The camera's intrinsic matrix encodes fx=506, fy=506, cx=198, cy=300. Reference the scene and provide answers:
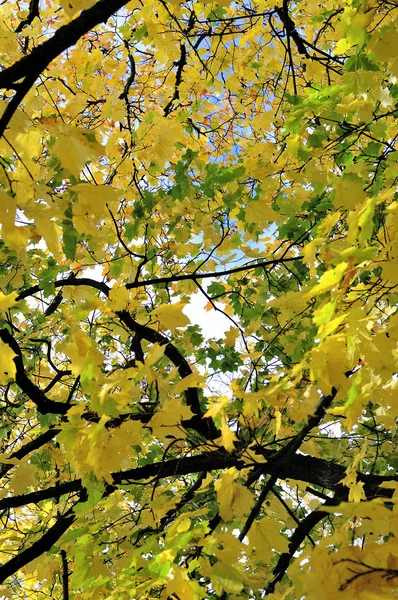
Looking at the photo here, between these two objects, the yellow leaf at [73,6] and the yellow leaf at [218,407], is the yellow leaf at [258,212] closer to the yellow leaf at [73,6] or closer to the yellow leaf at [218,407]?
the yellow leaf at [73,6]

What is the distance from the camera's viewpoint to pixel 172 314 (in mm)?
1892

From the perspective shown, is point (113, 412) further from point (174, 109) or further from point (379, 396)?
point (174, 109)

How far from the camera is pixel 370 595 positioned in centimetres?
96

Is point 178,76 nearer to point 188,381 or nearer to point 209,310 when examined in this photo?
point 209,310

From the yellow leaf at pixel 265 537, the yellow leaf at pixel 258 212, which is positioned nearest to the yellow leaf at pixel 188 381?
the yellow leaf at pixel 265 537

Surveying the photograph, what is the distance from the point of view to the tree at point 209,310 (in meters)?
1.47

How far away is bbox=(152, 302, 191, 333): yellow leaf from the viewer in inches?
73.3

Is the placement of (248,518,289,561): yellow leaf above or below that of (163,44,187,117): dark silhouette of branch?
below

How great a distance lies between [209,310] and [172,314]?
7.57ft

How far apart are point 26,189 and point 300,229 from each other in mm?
2138

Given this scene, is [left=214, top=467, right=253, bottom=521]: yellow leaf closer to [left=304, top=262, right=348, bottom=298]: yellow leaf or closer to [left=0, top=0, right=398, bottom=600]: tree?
[left=0, top=0, right=398, bottom=600]: tree

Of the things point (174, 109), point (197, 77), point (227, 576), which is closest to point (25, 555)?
point (227, 576)

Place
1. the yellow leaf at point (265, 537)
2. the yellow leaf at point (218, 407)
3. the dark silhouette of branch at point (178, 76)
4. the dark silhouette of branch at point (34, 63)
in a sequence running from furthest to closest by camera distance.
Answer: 1. the dark silhouette of branch at point (178, 76)
2. the yellow leaf at point (265, 537)
3. the yellow leaf at point (218, 407)
4. the dark silhouette of branch at point (34, 63)

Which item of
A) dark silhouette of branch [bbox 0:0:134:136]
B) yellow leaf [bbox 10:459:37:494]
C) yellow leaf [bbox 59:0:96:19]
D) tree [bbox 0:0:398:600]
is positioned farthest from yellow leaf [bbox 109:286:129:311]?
yellow leaf [bbox 10:459:37:494]
